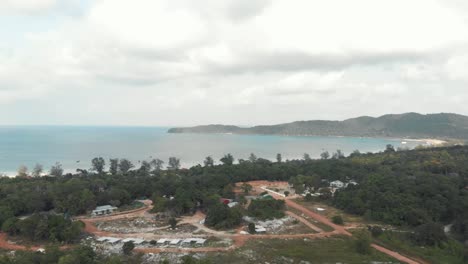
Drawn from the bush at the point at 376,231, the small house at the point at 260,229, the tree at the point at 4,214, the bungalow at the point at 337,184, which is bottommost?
the small house at the point at 260,229

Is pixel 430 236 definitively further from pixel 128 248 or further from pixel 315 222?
pixel 128 248

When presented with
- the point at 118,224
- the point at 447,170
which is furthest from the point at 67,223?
the point at 447,170

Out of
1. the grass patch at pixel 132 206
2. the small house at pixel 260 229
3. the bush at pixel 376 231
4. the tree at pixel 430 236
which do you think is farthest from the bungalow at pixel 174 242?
the tree at pixel 430 236

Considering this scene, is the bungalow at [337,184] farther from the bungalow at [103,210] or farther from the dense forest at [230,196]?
the bungalow at [103,210]

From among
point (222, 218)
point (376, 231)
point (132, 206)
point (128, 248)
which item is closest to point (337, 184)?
point (376, 231)

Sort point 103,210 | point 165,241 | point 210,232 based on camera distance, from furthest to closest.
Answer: point 103,210 < point 210,232 < point 165,241

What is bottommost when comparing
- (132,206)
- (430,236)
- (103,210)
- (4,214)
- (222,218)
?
(132,206)

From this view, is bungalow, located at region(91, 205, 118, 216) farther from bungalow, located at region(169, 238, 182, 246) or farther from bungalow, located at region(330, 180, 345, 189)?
bungalow, located at region(330, 180, 345, 189)

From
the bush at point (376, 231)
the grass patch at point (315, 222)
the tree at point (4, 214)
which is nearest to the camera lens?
the bush at point (376, 231)

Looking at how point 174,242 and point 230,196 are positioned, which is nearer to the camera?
point 174,242

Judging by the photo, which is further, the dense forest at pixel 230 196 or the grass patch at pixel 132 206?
the grass patch at pixel 132 206

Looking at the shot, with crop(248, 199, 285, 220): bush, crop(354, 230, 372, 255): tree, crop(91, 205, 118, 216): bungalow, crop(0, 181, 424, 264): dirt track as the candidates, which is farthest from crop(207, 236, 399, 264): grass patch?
crop(91, 205, 118, 216): bungalow
